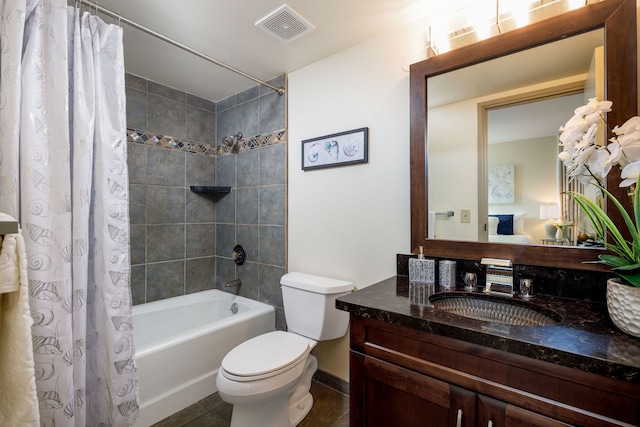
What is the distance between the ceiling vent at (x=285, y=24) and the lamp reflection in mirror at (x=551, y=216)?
4.99 ft

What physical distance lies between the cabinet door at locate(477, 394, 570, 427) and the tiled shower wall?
1.61 metres

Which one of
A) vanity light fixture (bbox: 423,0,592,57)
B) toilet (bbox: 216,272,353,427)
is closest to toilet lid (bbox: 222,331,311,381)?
toilet (bbox: 216,272,353,427)

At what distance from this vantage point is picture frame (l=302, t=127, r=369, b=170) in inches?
69.7

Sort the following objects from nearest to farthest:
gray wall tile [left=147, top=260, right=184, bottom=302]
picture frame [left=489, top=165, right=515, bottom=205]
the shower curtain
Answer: the shower curtain
picture frame [left=489, top=165, right=515, bottom=205]
gray wall tile [left=147, top=260, right=184, bottom=302]

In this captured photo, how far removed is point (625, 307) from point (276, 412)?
1546 mm

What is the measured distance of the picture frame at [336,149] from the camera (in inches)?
69.7

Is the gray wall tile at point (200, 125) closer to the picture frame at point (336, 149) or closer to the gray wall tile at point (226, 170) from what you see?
the gray wall tile at point (226, 170)

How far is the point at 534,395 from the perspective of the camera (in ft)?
2.51

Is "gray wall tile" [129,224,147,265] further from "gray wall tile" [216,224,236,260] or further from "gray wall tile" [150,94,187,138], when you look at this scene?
"gray wall tile" [150,94,187,138]

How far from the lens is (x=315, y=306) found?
1729 millimetres

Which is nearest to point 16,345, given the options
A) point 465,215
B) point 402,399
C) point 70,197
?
point 70,197

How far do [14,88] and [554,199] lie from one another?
6.99 feet

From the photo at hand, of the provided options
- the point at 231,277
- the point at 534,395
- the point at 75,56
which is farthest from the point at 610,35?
the point at 231,277

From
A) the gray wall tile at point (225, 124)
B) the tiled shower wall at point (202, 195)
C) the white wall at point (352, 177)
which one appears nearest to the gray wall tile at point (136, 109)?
the tiled shower wall at point (202, 195)
